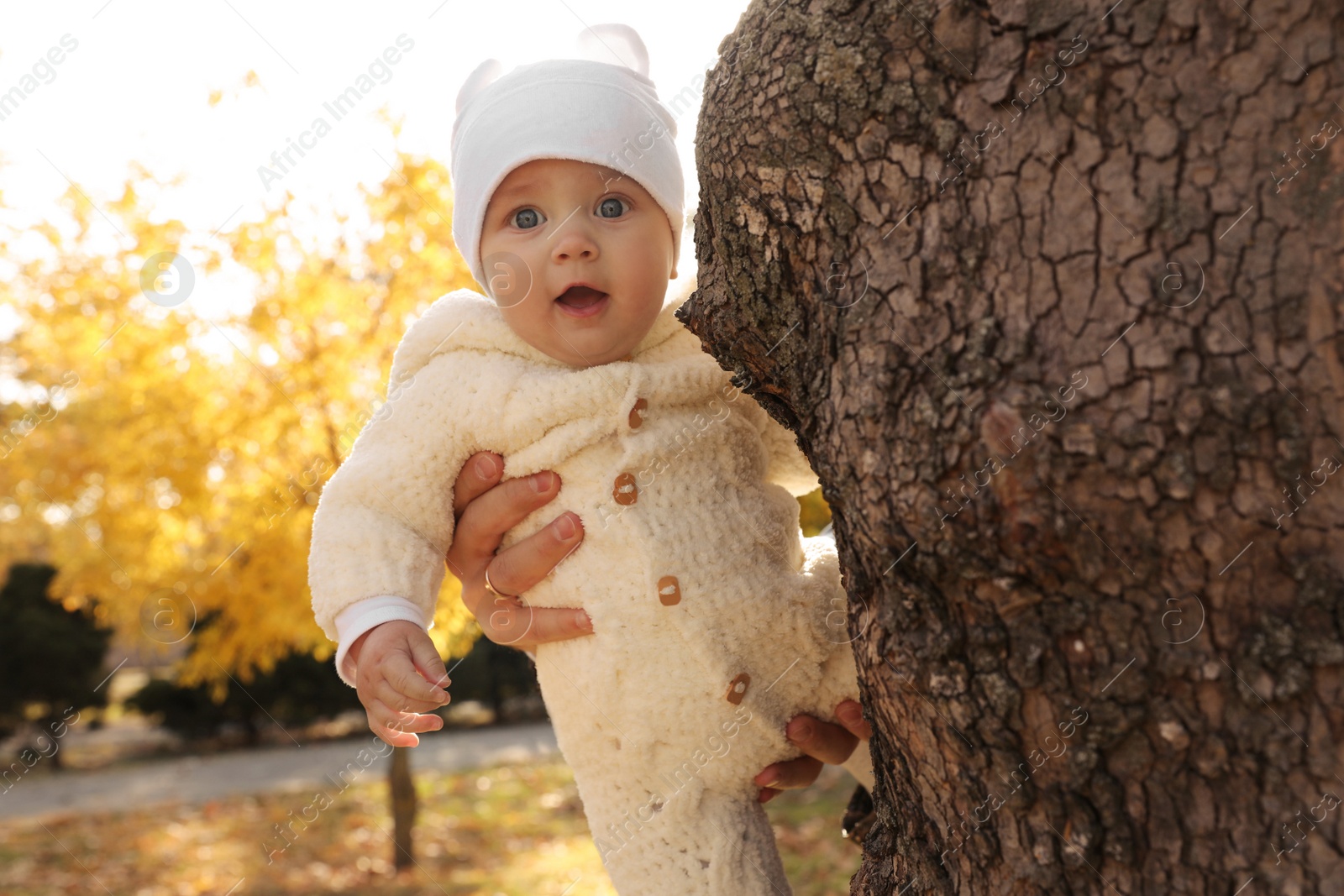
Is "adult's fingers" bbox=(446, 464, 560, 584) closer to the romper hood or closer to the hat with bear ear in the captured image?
the romper hood

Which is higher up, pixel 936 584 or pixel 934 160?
pixel 934 160

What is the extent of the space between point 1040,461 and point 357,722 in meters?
14.0

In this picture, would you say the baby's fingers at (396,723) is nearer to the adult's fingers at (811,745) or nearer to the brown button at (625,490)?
the brown button at (625,490)

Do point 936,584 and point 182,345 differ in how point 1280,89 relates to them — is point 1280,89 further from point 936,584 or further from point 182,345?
point 182,345

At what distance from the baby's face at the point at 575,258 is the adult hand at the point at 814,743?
0.89m

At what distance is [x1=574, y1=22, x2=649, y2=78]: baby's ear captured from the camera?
93.4 inches

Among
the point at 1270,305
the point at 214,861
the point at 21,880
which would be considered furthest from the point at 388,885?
the point at 1270,305

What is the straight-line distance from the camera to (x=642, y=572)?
2.02m

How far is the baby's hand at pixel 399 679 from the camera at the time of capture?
5.96 ft

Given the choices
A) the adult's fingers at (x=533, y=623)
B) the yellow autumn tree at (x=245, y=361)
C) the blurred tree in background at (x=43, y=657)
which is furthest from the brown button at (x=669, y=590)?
the blurred tree in background at (x=43, y=657)

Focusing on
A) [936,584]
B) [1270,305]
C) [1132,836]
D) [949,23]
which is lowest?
[1132,836]

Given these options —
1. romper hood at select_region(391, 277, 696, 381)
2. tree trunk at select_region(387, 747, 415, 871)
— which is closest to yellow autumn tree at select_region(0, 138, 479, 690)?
tree trunk at select_region(387, 747, 415, 871)

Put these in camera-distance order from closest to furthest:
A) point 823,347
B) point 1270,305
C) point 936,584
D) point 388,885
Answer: point 1270,305 → point 936,584 → point 823,347 → point 388,885

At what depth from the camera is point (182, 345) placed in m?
6.05
